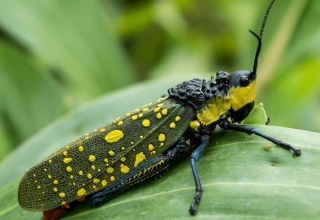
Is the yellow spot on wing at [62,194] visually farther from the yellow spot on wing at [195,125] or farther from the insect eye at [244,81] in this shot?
the insect eye at [244,81]

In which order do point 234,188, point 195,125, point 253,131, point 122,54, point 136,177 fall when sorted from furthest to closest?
point 122,54
point 195,125
point 136,177
point 253,131
point 234,188

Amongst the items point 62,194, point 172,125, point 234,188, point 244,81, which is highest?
point 244,81

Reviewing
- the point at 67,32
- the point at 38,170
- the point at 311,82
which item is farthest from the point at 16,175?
the point at 311,82

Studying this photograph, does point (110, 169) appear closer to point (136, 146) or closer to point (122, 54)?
point (136, 146)

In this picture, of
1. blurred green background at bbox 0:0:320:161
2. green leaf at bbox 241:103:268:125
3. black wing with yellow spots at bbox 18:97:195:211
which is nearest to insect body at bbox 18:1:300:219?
black wing with yellow spots at bbox 18:97:195:211

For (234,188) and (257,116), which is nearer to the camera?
(234,188)

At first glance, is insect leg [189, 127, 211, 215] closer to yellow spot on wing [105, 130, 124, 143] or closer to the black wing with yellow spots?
the black wing with yellow spots

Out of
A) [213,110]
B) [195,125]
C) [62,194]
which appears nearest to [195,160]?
[195,125]

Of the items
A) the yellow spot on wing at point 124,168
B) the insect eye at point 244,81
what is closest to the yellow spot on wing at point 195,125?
the insect eye at point 244,81
